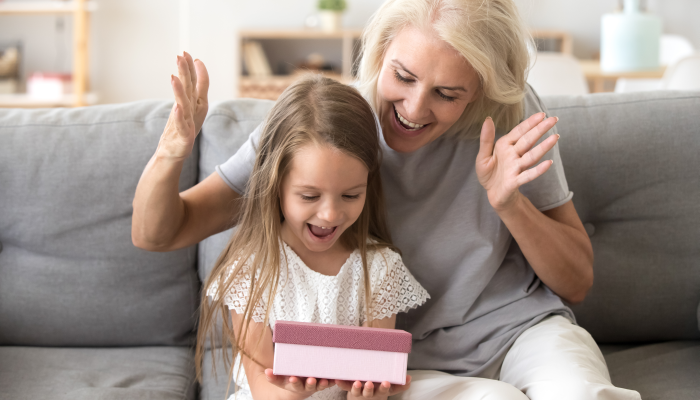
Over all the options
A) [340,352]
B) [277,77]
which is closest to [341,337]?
[340,352]

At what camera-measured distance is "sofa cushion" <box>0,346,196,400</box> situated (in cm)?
124

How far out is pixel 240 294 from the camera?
3.81ft

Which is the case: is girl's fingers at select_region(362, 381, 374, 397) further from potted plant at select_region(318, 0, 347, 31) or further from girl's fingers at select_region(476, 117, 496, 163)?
potted plant at select_region(318, 0, 347, 31)

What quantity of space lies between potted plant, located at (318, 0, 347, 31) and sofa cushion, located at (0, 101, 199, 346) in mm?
3669

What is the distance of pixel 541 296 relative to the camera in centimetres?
132

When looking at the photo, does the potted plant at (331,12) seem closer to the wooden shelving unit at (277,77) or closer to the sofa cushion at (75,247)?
the wooden shelving unit at (277,77)

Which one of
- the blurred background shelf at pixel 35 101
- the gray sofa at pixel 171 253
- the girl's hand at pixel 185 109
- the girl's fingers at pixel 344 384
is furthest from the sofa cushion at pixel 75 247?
the blurred background shelf at pixel 35 101

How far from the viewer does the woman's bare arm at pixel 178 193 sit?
105cm

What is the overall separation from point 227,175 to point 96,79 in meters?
4.41

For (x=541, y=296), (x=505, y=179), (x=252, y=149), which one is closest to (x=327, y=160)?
(x=252, y=149)

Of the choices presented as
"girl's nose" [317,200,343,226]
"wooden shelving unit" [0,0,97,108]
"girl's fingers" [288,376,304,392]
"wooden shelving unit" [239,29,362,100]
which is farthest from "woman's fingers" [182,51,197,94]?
"wooden shelving unit" [0,0,97,108]

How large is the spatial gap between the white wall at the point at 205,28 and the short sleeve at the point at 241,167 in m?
4.07

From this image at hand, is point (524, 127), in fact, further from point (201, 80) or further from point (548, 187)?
point (201, 80)

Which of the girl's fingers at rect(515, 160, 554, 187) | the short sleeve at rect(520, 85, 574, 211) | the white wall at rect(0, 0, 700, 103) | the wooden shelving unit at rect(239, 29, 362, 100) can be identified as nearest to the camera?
the girl's fingers at rect(515, 160, 554, 187)
